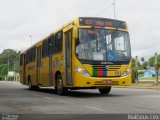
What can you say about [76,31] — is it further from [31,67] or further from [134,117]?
[31,67]

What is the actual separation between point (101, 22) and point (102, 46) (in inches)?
49.6

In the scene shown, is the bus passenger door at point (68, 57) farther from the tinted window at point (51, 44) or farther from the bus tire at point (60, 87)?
the tinted window at point (51, 44)

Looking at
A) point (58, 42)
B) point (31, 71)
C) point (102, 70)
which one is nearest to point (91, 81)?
point (102, 70)

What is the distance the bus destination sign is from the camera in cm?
1823

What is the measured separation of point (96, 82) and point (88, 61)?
965mm

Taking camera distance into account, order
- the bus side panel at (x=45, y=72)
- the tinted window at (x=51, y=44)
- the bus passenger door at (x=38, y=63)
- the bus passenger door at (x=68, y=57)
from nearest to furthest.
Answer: the bus passenger door at (x=68, y=57) < the tinted window at (x=51, y=44) < the bus side panel at (x=45, y=72) < the bus passenger door at (x=38, y=63)

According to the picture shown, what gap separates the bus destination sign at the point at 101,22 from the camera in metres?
18.2

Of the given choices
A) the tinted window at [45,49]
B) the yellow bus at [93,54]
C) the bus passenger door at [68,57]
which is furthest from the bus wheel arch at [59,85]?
the tinted window at [45,49]

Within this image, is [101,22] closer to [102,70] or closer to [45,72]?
[102,70]

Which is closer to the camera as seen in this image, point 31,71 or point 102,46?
point 102,46

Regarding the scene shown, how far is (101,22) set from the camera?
60.8ft

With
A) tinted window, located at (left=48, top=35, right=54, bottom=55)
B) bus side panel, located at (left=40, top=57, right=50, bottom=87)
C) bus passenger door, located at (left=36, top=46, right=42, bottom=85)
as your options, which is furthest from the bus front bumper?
bus passenger door, located at (left=36, top=46, right=42, bottom=85)

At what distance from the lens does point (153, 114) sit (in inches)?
418

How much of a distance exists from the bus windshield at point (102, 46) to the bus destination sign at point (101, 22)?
31 centimetres
